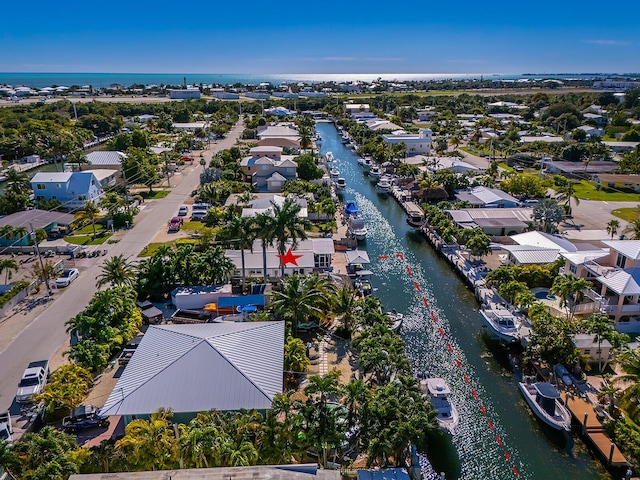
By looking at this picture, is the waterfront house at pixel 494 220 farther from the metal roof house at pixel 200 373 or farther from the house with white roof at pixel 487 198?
the metal roof house at pixel 200 373

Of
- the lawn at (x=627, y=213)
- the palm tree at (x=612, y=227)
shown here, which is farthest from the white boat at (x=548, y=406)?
the lawn at (x=627, y=213)

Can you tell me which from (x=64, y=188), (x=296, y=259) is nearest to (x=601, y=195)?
(x=296, y=259)

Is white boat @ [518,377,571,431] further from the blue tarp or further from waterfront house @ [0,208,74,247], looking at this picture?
waterfront house @ [0,208,74,247]

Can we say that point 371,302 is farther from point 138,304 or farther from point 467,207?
point 467,207

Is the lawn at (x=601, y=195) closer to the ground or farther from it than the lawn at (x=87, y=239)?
farther from it

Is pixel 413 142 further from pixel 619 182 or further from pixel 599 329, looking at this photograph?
pixel 599 329

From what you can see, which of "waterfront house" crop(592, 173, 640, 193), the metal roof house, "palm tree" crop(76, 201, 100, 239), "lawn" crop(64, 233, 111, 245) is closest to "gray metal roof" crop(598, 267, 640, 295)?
the metal roof house
